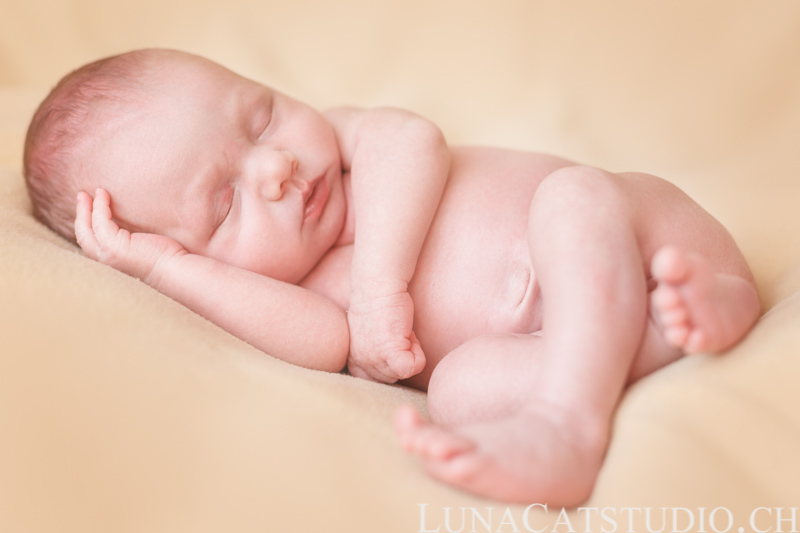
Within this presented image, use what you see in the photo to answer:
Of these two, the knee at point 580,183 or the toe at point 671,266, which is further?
the knee at point 580,183

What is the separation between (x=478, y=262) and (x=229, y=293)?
0.42m

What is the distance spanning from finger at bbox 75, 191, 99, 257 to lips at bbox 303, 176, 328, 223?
369mm

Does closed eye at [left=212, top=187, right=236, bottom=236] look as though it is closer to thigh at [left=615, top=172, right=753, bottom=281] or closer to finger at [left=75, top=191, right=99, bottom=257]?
finger at [left=75, top=191, right=99, bottom=257]

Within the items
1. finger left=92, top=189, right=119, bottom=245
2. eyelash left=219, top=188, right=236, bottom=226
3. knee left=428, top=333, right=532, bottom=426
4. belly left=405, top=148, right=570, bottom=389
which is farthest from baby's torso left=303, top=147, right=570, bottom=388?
finger left=92, top=189, right=119, bottom=245

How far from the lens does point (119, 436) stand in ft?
2.56

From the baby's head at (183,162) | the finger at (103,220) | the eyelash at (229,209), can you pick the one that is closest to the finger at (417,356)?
the baby's head at (183,162)

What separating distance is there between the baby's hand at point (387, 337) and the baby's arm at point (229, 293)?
4 cm

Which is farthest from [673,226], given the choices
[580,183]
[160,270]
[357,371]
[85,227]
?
[85,227]

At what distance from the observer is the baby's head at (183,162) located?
113 cm

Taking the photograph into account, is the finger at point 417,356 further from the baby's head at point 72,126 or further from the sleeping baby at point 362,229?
the baby's head at point 72,126

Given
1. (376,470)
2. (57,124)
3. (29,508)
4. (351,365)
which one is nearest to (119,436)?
(29,508)

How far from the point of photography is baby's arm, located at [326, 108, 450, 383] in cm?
105

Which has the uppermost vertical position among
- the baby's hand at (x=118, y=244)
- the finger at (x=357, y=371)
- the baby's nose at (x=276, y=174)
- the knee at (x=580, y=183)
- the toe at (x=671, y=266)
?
the knee at (x=580, y=183)

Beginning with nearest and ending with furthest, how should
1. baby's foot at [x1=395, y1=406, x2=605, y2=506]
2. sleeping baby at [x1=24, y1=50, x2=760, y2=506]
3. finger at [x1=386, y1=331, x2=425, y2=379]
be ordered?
baby's foot at [x1=395, y1=406, x2=605, y2=506]
sleeping baby at [x1=24, y1=50, x2=760, y2=506]
finger at [x1=386, y1=331, x2=425, y2=379]
